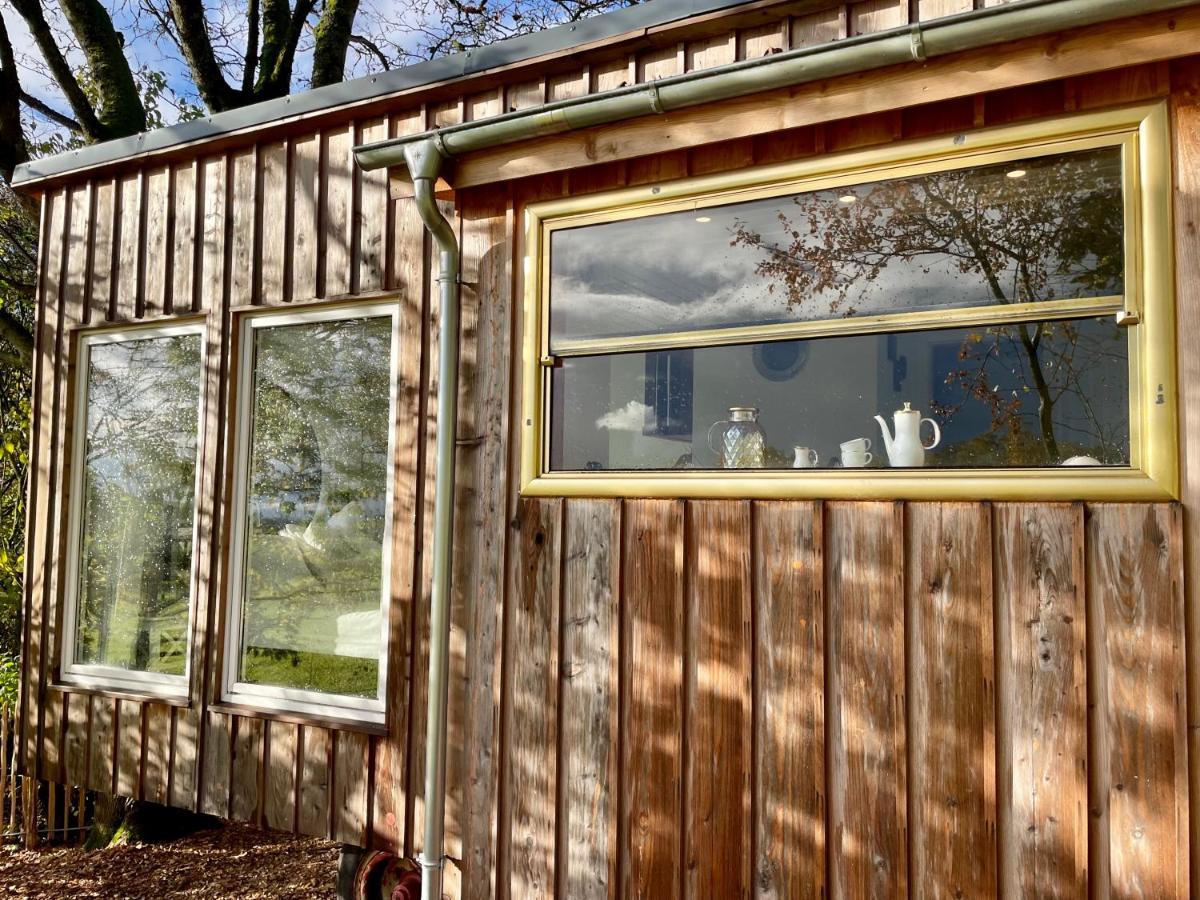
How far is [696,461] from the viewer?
275 cm

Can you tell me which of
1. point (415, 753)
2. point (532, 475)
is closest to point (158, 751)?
point (415, 753)

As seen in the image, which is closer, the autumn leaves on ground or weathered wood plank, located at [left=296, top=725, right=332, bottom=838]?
weathered wood plank, located at [left=296, top=725, right=332, bottom=838]

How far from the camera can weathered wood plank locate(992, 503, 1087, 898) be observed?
2.20 meters

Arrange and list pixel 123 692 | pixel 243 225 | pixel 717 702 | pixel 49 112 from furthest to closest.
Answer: pixel 49 112, pixel 123 692, pixel 243 225, pixel 717 702

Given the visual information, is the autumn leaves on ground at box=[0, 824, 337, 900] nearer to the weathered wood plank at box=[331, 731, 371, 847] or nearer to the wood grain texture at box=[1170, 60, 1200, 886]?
the weathered wood plank at box=[331, 731, 371, 847]

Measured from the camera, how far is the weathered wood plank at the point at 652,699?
2.71m

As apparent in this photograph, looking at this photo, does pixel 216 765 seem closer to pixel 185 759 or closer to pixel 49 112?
pixel 185 759

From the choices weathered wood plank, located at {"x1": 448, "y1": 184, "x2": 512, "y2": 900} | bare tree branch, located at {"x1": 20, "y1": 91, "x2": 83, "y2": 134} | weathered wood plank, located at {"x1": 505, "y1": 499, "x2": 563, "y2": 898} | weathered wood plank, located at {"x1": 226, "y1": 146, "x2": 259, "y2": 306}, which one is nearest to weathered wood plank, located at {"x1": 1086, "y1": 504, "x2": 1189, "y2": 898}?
weathered wood plank, located at {"x1": 505, "y1": 499, "x2": 563, "y2": 898}

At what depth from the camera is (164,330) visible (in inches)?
159

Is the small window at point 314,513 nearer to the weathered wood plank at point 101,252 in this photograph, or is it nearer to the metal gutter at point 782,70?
the metal gutter at point 782,70

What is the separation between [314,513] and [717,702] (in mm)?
1782

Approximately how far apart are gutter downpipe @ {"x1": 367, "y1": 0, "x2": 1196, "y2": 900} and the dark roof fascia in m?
0.30

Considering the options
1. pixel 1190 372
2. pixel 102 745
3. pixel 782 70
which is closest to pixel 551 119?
pixel 782 70

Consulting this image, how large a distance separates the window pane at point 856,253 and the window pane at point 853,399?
0.10 m
